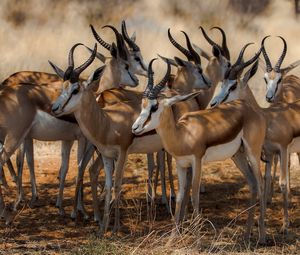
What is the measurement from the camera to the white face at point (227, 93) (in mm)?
11422

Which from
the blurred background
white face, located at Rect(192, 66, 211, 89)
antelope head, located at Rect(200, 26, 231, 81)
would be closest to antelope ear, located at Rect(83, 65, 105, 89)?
white face, located at Rect(192, 66, 211, 89)

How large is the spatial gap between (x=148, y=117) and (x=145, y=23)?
1294 centimetres

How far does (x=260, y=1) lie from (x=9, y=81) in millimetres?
12357

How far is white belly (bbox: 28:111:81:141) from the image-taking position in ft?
36.7

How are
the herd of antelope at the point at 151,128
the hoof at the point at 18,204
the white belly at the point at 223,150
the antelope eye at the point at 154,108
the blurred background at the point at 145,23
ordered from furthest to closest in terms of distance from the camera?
the blurred background at the point at 145,23 < the hoof at the point at 18,204 < the white belly at the point at 223,150 < the herd of antelope at the point at 151,128 < the antelope eye at the point at 154,108

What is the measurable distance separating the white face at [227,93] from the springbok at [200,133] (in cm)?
110

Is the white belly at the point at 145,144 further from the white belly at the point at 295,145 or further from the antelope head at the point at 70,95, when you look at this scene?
the white belly at the point at 295,145

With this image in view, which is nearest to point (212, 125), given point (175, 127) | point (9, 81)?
point (175, 127)

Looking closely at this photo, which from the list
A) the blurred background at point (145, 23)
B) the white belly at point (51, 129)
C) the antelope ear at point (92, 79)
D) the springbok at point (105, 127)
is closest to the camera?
the springbok at point (105, 127)

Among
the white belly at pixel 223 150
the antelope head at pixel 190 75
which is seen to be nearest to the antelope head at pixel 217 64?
the antelope head at pixel 190 75

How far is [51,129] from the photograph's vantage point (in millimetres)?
11336

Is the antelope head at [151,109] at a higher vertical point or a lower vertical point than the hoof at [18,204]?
higher

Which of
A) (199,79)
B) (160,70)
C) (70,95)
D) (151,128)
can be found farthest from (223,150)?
(160,70)

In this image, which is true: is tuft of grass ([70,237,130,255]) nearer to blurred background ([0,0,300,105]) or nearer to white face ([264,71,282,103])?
white face ([264,71,282,103])
